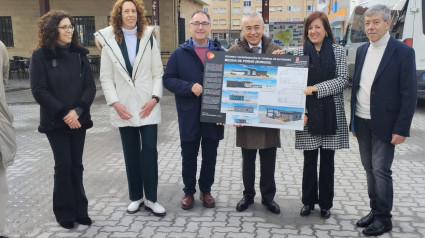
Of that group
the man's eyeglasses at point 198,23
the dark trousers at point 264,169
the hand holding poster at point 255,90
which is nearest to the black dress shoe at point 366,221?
the dark trousers at point 264,169

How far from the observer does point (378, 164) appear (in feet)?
11.7

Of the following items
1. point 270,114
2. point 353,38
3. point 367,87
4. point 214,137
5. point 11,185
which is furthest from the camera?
point 353,38

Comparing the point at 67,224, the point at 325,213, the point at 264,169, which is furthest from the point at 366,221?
the point at 67,224

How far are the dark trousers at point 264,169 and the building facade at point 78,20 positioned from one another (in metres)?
19.3

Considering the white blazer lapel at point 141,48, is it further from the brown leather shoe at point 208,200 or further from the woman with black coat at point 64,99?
the brown leather shoe at point 208,200

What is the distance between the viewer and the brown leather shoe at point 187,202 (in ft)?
13.9

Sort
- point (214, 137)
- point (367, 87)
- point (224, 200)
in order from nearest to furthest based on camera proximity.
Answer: point (367, 87) → point (214, 137) → point (224, 200)

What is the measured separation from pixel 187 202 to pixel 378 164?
1889 mm

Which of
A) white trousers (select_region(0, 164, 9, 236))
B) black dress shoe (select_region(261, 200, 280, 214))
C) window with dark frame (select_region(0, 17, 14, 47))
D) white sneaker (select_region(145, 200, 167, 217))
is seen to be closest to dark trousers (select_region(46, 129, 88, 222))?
white trousers (select_region(0, 164, 9, 236))

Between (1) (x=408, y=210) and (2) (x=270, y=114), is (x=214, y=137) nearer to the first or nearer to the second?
(2) (x=270, y=114)

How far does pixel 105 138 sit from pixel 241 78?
4595mm

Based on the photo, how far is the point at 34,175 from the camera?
552 cm

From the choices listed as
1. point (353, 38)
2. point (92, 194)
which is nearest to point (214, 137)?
point (92, 194)

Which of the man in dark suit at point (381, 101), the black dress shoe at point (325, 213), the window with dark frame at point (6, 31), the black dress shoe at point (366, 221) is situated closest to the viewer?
the man in dark suit at point (381, 101)
